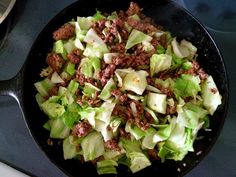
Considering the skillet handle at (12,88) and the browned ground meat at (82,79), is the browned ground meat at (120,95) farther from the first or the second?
the skillet handle at (12,88)

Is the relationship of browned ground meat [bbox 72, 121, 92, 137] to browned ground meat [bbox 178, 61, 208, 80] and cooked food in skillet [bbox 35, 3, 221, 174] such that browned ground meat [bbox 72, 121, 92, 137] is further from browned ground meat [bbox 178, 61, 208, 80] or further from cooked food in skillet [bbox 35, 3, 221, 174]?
browned ground meat [bbox 178, 61, 208, 80]

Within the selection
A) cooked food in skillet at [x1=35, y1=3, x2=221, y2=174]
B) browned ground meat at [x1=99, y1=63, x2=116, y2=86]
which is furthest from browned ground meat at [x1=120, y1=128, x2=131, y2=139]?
browned ground meat at [x1=99, y1=63, x2=116, y2=86]

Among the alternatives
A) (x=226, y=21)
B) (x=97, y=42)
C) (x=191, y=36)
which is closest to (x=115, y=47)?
(x=97, y=42)

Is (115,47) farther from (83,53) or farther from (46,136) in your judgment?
(46,136)

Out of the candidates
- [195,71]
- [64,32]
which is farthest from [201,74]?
[64,32]

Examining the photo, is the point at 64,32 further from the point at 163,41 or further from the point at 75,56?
the point at 163,41

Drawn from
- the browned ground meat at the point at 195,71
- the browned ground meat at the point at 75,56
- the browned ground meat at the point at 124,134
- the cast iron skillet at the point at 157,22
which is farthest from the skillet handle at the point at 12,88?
the browned ground meat at the point at 195,71
